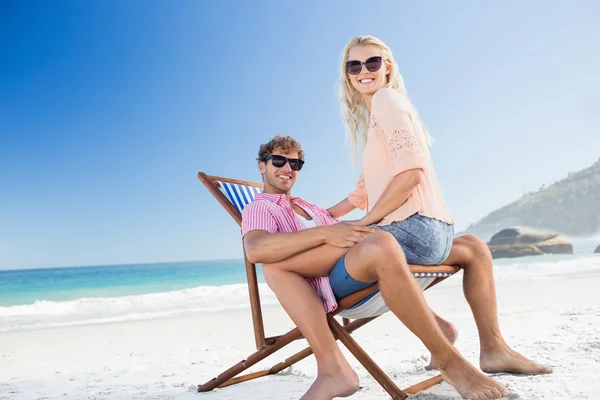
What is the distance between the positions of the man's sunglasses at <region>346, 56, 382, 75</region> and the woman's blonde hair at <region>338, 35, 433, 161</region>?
0.10m

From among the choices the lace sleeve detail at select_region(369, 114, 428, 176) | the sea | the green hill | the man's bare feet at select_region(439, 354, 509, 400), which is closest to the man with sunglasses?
the man's bare feet at select_region(439, 354, 509, 400)

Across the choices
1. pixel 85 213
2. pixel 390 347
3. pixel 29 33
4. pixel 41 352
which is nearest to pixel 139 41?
pixel 29 33

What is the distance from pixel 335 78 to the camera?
2.83 meters

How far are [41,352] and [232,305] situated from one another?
4.15 m

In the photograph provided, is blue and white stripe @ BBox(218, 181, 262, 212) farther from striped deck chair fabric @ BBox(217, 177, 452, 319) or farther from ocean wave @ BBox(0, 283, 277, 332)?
ocean wave @ BBox(0, 283, 277, 332)

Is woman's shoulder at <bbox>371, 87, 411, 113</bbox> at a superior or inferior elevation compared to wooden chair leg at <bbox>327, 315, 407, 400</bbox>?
superior

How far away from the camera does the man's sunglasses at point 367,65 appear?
8.21 feet

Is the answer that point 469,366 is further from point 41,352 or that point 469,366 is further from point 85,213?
point 85,213

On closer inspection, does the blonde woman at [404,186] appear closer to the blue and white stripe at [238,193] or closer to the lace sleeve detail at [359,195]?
the lace sleeve detail at [359,195]

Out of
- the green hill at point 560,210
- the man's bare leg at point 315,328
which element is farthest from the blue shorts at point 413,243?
the green hill at point 560,210

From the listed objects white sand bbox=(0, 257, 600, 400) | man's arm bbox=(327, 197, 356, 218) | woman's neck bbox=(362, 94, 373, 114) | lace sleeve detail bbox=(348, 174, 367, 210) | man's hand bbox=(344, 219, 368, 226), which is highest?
woman's neck bbox=(362, 94, 373, 114)

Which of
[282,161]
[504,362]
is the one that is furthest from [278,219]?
[504,362]

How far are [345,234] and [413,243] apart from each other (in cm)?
29

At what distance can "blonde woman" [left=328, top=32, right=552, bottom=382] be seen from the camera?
218 centimetres
